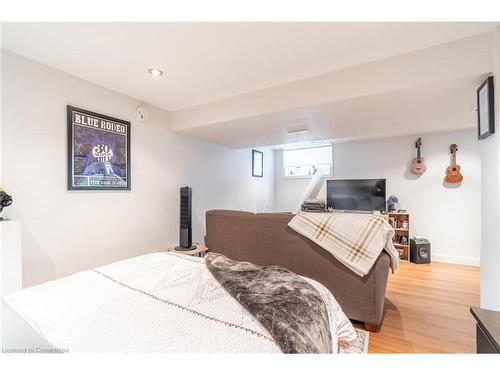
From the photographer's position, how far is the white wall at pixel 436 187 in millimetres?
3557

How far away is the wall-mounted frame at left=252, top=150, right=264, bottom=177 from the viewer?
197 inches

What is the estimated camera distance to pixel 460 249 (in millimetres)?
3631

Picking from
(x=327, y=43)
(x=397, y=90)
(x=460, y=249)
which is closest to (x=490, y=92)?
(x=397, y=90)

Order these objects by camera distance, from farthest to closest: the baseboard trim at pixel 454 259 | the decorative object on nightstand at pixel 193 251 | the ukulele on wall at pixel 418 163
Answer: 1. the ukulele on wall at pixel 418 163
2. the baseboard trim at pixel 454 259
3. the decorative object on nightstand at pixel 193 251

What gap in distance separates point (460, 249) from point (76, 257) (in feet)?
17.5

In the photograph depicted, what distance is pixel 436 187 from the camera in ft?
12.5

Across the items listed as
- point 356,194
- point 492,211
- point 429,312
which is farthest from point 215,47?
point 356,194

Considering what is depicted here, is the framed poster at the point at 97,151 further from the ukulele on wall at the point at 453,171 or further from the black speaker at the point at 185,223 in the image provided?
the ukulele on wall at the point at 453,171

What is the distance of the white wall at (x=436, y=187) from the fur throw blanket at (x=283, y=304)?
387cm

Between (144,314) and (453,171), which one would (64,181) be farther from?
(453,171)

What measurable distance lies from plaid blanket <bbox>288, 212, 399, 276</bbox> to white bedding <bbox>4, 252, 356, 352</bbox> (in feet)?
1.94

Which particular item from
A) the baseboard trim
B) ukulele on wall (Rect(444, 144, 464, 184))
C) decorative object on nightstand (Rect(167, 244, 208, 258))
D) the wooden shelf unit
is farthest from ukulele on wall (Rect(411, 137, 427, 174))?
decorative object on nightstand (Rect(167, 244, 208, 258))

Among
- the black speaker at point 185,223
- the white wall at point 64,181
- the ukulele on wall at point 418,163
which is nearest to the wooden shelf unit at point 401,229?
the ukulele on wall at point 418,163
